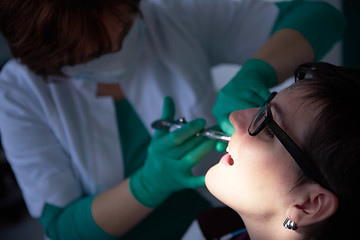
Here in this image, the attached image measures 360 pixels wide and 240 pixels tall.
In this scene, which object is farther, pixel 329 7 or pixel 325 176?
pixel 329 7

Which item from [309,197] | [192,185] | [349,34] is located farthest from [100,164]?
[349,34]

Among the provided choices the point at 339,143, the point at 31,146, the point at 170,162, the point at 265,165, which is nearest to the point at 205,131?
the point at 170,162

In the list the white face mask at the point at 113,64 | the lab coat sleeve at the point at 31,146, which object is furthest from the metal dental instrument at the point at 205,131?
the lab coat sleeve at the point at 31,146

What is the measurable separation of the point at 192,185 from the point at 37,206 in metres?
0.51

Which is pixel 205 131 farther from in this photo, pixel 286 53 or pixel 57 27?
pixel 57 27

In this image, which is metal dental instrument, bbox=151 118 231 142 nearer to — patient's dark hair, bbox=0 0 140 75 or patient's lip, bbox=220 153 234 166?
patient's lip, bbox=220 153 234 166

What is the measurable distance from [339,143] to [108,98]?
28.9 inches

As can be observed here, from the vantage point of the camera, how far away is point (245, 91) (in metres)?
0.74

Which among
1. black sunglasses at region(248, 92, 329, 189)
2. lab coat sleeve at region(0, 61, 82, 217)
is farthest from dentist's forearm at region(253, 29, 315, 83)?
lab coat sleeve at region(0, 61, 82, 217)

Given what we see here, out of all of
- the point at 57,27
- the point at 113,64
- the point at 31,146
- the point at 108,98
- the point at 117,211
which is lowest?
the point at 117,211

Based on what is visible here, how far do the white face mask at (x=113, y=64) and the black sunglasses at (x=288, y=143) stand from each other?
537mm

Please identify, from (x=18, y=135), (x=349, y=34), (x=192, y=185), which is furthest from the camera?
(x=349, y=34)

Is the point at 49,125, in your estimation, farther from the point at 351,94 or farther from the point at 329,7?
the point at 329,7

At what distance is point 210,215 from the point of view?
85 cm
